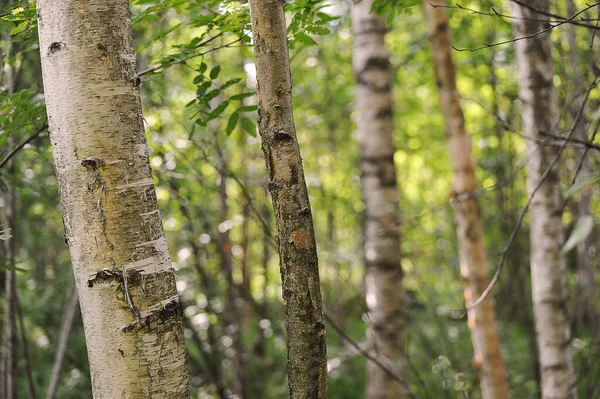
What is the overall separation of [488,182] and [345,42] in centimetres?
299

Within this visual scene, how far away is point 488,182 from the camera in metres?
8.31

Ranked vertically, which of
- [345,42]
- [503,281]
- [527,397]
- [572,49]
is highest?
[345,42]

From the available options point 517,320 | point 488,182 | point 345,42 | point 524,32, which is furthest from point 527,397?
point 345,42

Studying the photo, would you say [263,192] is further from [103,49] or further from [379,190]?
[103,49]

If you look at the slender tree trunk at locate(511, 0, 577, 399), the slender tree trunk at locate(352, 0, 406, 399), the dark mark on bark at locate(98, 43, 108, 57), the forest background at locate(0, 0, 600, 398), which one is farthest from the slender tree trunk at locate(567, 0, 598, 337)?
the dark mark on bark at locate(98, 43, 108, 57)

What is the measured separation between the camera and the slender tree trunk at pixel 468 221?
3391 mm

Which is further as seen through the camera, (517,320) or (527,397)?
(517,320)

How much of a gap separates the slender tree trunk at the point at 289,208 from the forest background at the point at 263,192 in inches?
17.6

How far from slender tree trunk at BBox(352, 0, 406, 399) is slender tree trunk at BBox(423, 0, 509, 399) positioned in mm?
344

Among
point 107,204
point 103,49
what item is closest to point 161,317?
point 107,204

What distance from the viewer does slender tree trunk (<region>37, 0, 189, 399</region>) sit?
3.82 feet

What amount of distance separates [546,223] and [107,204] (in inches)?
87.2

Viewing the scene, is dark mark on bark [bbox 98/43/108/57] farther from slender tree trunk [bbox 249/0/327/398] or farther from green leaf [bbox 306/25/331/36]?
green leaf [bbox 306/25/331/36]

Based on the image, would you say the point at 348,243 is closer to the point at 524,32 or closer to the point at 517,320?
the point at 517,320
